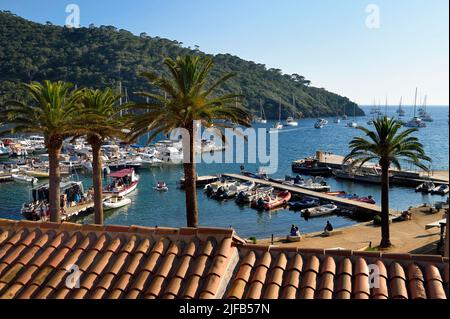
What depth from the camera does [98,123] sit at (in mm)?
24297

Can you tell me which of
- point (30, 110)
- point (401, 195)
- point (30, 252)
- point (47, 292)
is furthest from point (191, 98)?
point (401, 195)

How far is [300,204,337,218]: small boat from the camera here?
4741 cm

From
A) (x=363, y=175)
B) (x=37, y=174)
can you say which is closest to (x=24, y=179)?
(x=37, y=174)

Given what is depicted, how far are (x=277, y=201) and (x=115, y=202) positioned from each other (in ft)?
59.5

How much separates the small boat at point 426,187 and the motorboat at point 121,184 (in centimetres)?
3791

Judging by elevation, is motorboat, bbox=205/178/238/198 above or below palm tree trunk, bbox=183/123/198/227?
below

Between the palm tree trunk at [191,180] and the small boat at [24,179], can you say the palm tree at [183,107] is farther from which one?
the small boat at [24,179]

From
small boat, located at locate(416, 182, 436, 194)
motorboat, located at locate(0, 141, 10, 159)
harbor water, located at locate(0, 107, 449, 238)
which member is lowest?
harbor water, located at locate(0, 107, 449, 238)

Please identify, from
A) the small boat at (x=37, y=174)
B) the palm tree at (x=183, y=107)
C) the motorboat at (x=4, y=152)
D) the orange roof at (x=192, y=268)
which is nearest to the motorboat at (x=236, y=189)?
the small boat at (x=37, y=174)

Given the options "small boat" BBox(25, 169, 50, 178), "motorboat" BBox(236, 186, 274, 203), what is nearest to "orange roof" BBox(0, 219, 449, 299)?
"motorboat" BBox(236, 186, 274, 203)

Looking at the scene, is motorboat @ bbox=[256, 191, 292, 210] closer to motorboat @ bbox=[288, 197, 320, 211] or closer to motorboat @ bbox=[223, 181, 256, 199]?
motorboat @ bbox=[288, 197, 320, 211]

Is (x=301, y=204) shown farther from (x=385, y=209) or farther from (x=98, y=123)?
(x=98, y=123)

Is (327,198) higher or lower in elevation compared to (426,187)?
lower

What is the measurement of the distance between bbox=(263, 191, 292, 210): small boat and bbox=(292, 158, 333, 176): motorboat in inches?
955
